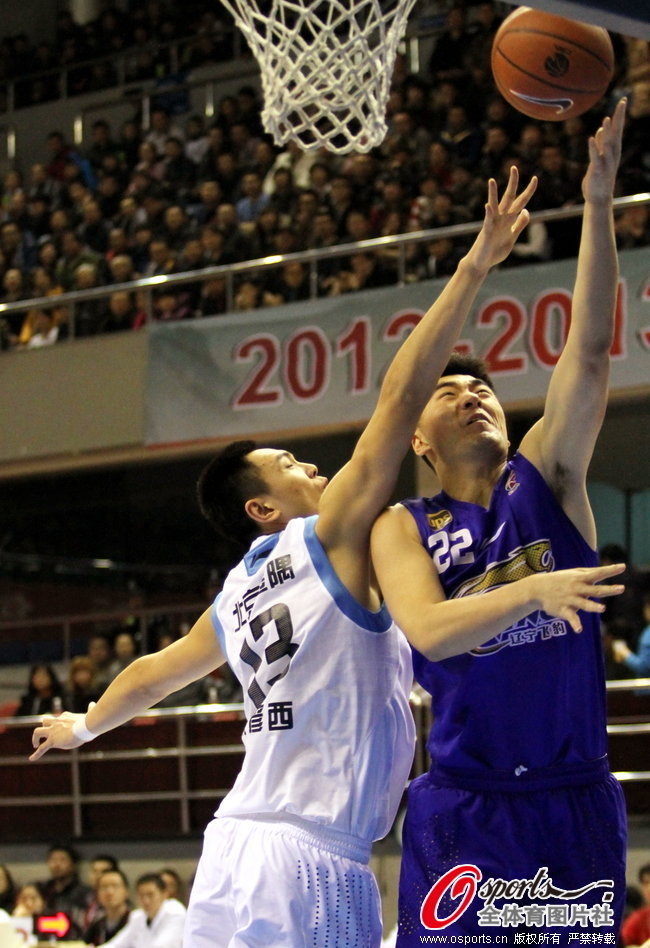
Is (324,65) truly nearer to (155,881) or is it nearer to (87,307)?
(155,881)

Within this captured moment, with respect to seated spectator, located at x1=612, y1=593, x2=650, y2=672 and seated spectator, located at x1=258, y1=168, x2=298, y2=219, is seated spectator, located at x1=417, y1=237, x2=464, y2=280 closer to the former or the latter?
seated spectator, located at x1=258, y1=168, x2=298, y2=219

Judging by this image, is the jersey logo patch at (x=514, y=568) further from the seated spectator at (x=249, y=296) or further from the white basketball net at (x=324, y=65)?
the seated spectator at (x=249, y=296)

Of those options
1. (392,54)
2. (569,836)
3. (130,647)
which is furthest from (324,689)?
(130,647)

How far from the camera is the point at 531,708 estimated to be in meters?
3.33

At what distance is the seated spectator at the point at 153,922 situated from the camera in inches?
357

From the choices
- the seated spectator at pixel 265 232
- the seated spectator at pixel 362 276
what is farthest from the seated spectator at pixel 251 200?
the seated spectator at pixel 362 276

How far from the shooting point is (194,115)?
1691 centimetres

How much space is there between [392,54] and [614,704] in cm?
A: 497

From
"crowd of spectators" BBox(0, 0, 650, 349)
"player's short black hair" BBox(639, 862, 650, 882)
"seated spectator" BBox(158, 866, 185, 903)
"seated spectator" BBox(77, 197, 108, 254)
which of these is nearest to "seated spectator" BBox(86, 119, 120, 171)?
"crowd of spectators" BBox(0, 0, 650, 349)

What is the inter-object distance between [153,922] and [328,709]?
659 cm

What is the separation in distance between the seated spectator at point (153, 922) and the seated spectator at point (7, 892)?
56.2 inches

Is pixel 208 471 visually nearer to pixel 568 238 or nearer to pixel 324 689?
pixel 324 689

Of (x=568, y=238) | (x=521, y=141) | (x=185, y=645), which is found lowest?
(x=185, y=645)

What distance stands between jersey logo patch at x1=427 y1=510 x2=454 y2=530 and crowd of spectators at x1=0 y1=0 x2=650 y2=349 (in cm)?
754
